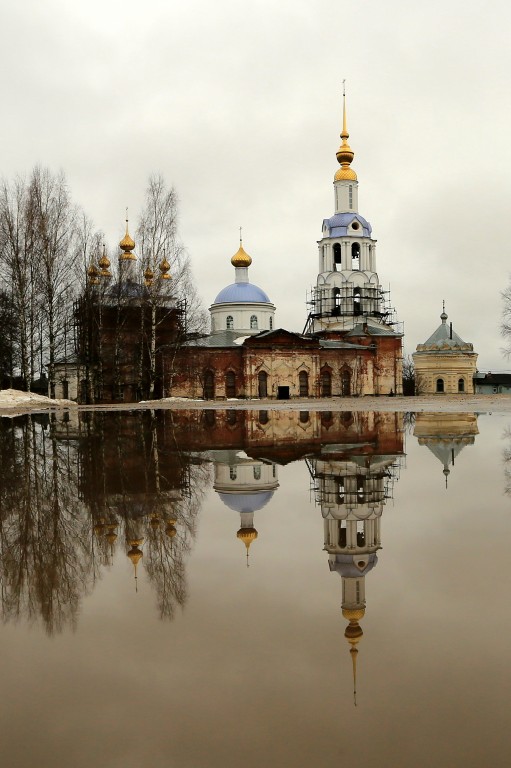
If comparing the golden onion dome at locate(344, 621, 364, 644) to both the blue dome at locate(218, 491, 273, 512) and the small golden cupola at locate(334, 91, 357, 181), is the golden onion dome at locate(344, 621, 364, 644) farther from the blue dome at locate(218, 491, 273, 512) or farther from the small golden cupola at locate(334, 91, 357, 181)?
the small golden cupola at locate(334, 91, 357, 181)

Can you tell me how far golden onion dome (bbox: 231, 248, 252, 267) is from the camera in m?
65.1

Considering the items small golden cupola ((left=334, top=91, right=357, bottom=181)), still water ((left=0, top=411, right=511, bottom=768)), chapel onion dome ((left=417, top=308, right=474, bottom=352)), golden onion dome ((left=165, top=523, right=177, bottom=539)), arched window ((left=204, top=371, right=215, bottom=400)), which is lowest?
still water ((left=0, top=411, right=511, bottom=768))

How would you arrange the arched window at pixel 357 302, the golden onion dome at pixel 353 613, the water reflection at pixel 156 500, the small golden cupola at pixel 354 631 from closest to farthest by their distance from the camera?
the small golden cupola at pixel 354 631, the golden onion dome at pixel 353 613, the water reflection at pixel 156 500, the arched window at pixel 357 302

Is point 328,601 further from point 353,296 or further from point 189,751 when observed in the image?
point 353,296

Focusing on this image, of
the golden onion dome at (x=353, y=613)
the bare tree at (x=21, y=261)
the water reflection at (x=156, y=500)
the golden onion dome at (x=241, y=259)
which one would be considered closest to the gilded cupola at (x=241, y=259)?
the golden onion dome at (x=241, y=259)

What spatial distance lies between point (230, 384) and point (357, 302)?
17.4 meters

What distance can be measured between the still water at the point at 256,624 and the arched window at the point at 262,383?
4829 cm

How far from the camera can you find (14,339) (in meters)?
43.6

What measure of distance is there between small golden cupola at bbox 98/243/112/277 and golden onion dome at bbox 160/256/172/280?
4413mm

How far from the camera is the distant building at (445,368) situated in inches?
2955

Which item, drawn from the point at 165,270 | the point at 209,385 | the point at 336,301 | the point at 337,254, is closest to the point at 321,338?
the point at 336,301

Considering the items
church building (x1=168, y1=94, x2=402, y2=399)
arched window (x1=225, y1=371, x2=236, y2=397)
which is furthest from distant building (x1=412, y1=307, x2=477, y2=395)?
arched window (x1=225, y1=371, x2=236, y2=397)

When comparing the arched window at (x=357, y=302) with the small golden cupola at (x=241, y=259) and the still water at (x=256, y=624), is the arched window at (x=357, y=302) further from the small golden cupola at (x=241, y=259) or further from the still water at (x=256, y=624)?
the still water at (x=256, y=624)

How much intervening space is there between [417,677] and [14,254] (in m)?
36.5
